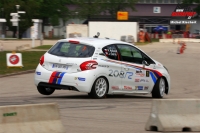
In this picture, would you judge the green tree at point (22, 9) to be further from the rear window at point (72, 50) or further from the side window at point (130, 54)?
the rear window at point (72, 50)

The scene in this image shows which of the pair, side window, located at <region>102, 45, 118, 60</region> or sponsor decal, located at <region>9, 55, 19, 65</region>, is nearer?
side window, located at <region>102, 45, 118, 60</region>

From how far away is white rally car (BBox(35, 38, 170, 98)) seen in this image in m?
13.9

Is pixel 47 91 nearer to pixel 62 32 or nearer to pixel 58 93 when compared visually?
pixel 58 93

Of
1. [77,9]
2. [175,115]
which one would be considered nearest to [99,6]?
[77,9]

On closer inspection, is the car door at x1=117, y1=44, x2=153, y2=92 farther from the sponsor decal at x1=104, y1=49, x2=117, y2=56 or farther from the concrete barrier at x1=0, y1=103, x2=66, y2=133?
the concrete barrier at x1=0, y1=103, x2=66, y2=133

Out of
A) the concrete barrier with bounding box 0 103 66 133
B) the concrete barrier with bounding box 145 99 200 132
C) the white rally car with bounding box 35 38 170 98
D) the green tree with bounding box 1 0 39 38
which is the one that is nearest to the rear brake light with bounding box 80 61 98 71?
the white rally car with bounding box 35 38 170 98

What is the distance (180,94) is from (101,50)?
4.56 metres

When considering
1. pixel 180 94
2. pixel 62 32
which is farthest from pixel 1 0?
pixel 180 94

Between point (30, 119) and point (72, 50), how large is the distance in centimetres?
608

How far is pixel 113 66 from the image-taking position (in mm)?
14547

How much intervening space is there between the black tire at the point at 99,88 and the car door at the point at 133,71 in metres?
0.72

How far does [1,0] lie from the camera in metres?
74.6

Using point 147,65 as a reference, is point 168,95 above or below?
below

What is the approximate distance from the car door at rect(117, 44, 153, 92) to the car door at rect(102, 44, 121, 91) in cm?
19
